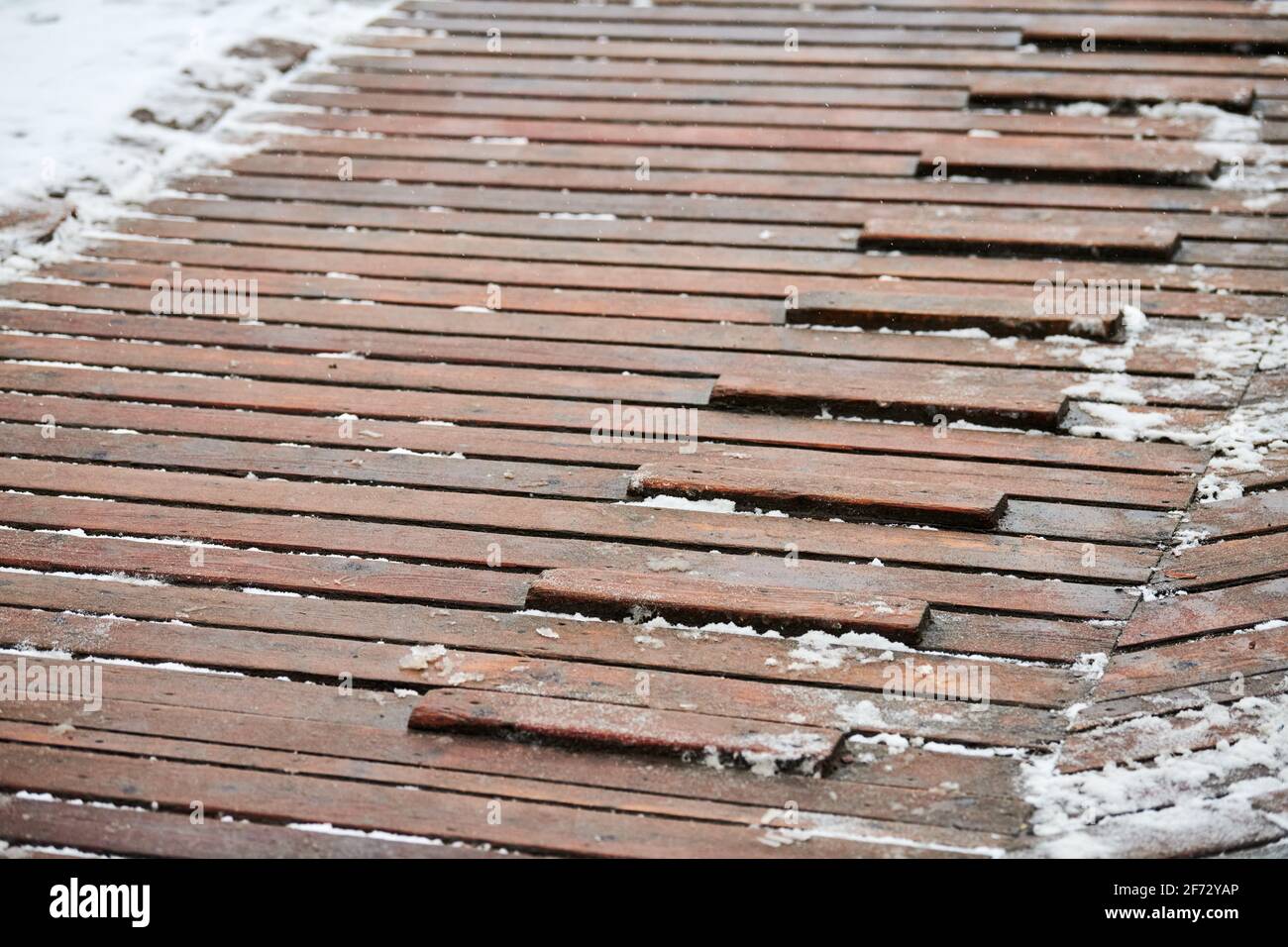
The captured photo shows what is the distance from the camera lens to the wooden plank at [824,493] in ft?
8.86

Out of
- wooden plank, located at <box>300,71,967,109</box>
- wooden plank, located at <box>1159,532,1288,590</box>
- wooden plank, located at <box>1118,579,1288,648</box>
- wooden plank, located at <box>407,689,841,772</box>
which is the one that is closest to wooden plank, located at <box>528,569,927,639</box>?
wooden plank, located at <box>407,689,841,772</box>

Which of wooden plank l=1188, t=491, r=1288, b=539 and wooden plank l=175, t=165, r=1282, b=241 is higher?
wooden plank l=175, t=165, r=1282, b=241

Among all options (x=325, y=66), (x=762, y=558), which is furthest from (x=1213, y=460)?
(x=325, y=66)

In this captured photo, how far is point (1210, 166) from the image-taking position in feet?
12.4

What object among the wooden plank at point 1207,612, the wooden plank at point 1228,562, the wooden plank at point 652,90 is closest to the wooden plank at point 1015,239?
the wooden plank at point 652,90

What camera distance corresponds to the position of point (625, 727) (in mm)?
2240

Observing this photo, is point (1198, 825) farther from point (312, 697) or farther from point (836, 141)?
point (836, 141)

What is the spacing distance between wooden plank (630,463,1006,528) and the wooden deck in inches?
0.4

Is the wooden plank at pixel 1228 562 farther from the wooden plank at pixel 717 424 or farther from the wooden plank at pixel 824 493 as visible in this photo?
the wooden plank at pixel 824 493

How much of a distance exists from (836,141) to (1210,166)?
1.01m

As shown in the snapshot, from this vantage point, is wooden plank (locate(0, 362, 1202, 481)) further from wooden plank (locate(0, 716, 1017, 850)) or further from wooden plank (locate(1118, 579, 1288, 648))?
wooden plank (locate(0, 716, 1017, 850))

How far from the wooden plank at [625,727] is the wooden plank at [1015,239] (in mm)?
1765

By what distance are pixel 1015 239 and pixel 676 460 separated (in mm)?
1220

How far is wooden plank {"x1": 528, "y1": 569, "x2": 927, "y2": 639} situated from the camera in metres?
2.45
